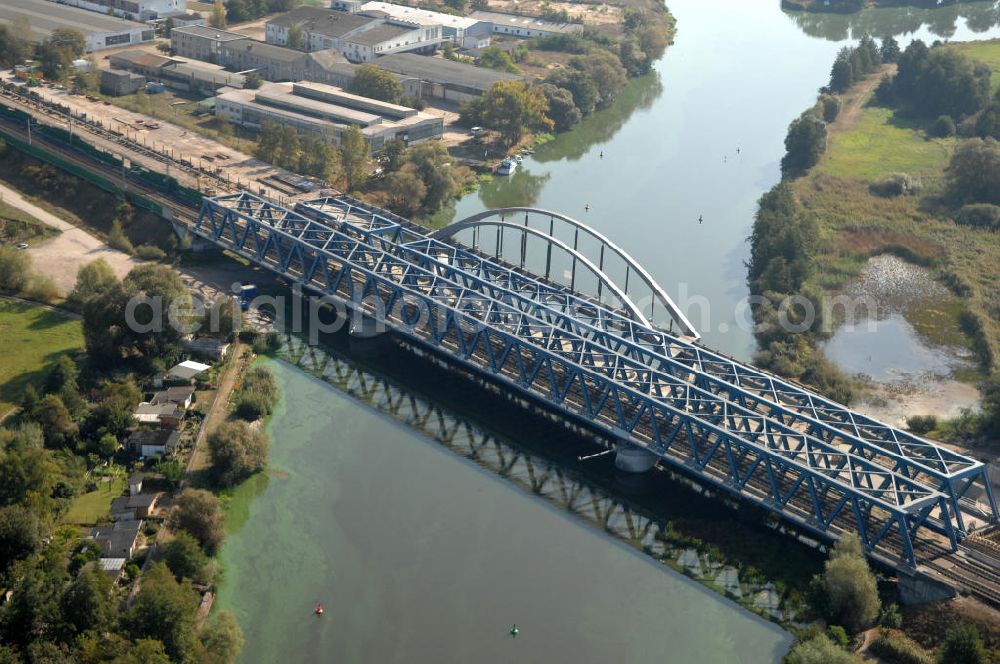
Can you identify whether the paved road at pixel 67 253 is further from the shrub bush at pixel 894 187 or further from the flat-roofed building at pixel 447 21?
the flat-roofed building at pixel 447 21

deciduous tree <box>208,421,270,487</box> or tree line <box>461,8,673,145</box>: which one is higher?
tree line <box>461,8,673,145</box>

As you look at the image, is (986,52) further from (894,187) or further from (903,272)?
(903,272)

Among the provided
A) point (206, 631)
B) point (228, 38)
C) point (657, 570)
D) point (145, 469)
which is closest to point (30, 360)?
point (145, 469)

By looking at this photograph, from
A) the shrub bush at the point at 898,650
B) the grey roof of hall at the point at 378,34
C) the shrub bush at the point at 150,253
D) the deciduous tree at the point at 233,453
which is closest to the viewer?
the shrub bush at the point at 898,650

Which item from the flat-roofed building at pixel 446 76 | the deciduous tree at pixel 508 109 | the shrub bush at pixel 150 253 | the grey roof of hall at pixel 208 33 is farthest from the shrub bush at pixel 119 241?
the grey roof of hall at pixel 208 33

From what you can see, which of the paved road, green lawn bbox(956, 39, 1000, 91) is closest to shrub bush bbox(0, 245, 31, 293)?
the paved road

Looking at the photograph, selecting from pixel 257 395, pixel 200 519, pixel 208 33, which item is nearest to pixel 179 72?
pixel 208 33

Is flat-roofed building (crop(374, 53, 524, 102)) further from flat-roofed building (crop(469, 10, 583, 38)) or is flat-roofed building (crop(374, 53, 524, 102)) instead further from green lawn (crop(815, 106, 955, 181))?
green lawn (crop(815, 106, 955, 181))
